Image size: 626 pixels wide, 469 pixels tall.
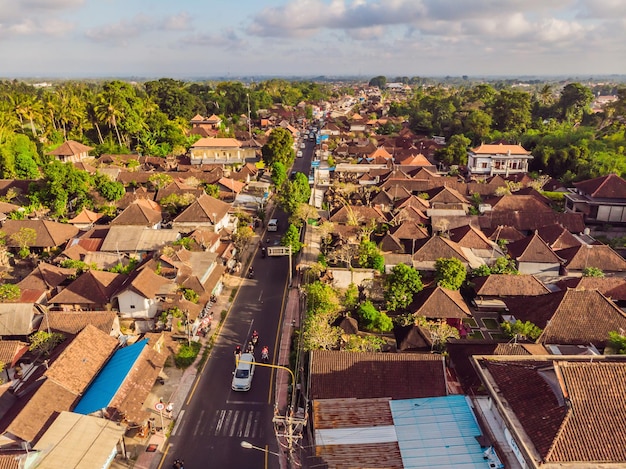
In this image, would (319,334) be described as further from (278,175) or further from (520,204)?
(278,175)

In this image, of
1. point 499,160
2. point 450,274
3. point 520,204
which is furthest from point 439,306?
point 499,160

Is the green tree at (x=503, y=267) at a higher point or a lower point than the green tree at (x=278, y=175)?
lower

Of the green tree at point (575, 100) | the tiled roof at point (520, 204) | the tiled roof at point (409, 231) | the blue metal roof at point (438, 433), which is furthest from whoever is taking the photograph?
the green tree at point (575, 100)

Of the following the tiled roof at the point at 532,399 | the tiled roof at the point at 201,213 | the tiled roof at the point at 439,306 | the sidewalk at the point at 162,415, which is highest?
the tiled roof at the point at 532,399

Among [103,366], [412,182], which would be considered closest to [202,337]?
[103,366]

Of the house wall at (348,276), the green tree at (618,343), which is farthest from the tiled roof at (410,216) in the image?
the green tree at (618,343)

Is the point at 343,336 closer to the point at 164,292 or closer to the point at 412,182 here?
the point at 164,292

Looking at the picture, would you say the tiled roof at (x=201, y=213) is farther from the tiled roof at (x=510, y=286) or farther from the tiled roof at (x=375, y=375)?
the tiled roof at (x=510, y=286)

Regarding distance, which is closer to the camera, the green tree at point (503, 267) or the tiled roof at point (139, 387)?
the tiled roof at point (139, 387)
